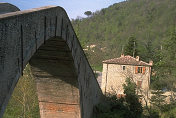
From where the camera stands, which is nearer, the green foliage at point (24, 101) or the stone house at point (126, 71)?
the green foliage at point (24, 101)

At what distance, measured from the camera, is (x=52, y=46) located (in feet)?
27.7

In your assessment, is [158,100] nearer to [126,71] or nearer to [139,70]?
[139,70]

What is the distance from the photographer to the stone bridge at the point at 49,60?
13.8ft

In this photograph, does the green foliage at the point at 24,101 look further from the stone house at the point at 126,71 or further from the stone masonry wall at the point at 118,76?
the stone masonry wall at the point at 118,76

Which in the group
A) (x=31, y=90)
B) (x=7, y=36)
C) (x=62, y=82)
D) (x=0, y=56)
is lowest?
(x=31, y=90)

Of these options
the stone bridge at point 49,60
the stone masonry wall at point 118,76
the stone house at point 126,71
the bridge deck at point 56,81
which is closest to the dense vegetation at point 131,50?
the stone masonry wall at point 118,76

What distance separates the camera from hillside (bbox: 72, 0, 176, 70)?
4019cm

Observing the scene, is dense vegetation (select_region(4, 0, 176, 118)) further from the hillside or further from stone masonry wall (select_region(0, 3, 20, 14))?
stone masonry wall (select_region(0, 3, 20, 14))

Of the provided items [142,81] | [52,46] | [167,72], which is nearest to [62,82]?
[52,46]

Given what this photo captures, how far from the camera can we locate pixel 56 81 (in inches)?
404

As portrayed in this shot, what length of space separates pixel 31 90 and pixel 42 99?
194 inches

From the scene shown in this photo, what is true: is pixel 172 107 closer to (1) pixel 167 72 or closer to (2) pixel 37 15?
(1) pixel 167 72

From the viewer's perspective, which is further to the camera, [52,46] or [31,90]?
[31,90]

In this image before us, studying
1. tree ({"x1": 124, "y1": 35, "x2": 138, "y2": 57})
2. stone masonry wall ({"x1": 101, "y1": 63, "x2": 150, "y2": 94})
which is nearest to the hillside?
tree ({"x1": 124, "y1": 35, "x2": 138, "y2": 57})
